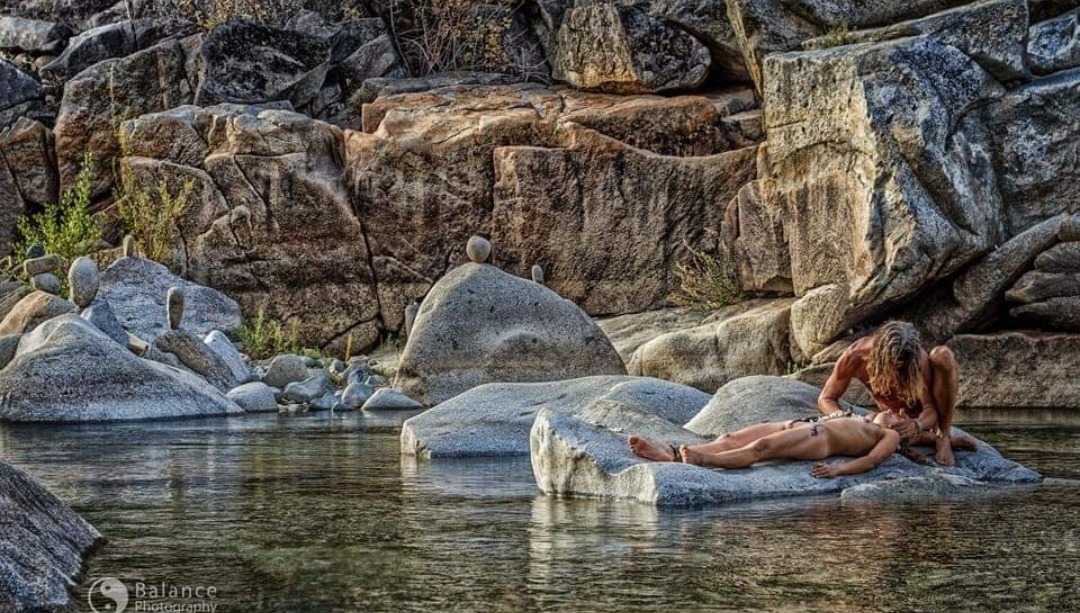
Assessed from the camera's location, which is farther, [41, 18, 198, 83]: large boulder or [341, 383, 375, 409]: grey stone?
[41, 18, 198, 83]: large boulder

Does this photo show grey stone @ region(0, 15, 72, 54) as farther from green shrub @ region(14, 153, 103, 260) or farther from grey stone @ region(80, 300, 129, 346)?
grey stone @ region(80, 300, 129, 346)

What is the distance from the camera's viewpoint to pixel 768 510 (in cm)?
836

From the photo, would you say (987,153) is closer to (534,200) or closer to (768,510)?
(534,200)

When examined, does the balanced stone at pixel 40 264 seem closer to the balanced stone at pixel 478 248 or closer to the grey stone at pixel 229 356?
the grey stone at pixel 229 356

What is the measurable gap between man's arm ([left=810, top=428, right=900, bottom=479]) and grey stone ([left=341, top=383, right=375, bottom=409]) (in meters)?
10.1

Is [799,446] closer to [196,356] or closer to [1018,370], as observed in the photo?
[1018,370]

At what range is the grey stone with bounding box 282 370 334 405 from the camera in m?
19.1

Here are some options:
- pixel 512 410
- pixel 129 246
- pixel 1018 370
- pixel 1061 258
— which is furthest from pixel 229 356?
pixel 1061 258

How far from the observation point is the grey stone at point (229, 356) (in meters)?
19.2

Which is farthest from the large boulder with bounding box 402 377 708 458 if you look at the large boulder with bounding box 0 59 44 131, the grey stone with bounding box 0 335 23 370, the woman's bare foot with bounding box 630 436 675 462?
the large boulder with bounding box 0 59 44 131

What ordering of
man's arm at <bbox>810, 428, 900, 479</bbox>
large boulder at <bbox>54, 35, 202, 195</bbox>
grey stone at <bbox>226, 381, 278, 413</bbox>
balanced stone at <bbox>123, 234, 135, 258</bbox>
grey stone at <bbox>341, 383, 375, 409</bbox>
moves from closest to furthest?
1. man's arm at <bbox>810, 428, 900, 479</bbox>
2. grey stone at <bbox>226, 381, 278, 413</bbox>
3. grey stone at <bbox>341, 383, 375, 409</bbox>
4. balanced stone at <bbox>123, 234, 135, 258</bbox>
5. large boulder at <bbox>54, 35, 202, 195</bbox>

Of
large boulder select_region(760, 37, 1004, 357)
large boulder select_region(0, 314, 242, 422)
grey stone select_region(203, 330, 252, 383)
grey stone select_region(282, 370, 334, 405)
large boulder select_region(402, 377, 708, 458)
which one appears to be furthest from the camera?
grey stone select_region(203, 330, 252, 383)

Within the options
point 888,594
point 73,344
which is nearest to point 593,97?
point 73,344

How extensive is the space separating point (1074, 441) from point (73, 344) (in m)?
9.11
